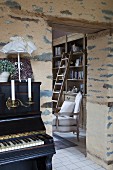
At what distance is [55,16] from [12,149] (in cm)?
179

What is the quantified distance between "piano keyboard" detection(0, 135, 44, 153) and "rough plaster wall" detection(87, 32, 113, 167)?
1539 mm

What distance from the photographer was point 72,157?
12.0 feet

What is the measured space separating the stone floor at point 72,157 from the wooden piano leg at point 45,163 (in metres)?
1.06

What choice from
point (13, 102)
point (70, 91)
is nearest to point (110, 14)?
point (13, 102)

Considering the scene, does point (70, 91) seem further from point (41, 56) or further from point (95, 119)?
point (41, 56)

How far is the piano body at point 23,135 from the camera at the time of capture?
6.02 ft

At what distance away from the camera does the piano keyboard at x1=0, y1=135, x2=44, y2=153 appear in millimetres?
1805

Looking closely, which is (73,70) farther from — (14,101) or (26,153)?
(26,153)

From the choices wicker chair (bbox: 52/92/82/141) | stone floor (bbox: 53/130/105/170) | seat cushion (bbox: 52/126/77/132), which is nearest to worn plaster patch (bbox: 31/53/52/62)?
stone floor (bbox: 53/130/105/170)

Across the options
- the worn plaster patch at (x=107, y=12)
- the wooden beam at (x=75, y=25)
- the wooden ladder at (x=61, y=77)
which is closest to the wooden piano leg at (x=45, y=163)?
the wooden beam at (x=75, y=25)

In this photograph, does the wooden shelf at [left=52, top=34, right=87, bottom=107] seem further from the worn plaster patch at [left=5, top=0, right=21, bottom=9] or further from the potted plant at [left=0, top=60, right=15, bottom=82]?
the potted plant at [left=0, top=60, right=15, bottom=82]

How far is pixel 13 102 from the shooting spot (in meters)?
2.03

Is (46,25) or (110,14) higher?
(110,14)

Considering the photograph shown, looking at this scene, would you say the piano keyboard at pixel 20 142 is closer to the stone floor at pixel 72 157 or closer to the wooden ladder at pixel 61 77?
the stone floor at pixel 72 157
